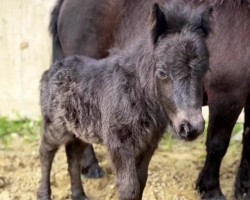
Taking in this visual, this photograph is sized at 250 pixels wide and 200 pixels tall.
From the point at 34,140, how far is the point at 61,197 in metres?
1.76

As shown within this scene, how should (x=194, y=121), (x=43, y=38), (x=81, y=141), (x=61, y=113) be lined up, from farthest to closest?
1. (x=43, y=38)
2. (x=81, y=141)
3. (x=61, y=113)
4. (x=194, y=121)

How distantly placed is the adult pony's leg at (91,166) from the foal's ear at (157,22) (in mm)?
2029

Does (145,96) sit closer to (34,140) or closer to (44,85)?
(44,85)

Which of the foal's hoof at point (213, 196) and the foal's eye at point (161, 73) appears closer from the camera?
the foal's eye at point (161, 73)

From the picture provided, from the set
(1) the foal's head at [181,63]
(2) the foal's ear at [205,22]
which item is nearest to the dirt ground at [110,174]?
(1) the foal's head at [181,63]

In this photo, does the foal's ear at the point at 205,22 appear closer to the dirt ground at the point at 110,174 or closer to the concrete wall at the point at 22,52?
the dirt ground at the point at 110,174

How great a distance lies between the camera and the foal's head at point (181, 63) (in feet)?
10.2

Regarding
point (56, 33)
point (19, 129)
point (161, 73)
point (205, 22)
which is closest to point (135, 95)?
point (161, 73)

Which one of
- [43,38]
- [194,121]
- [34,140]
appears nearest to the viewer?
[194,121]

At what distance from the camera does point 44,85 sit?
4.12m

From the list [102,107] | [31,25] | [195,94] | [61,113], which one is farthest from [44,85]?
[31,25]

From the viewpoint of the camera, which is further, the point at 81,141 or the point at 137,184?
the point at 81,141

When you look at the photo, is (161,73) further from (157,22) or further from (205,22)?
(205,22)

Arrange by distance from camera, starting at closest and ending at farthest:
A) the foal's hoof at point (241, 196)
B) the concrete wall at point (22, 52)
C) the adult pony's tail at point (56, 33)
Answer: the foal's hoof at point (241, 196), the adult pony's tail at point (56, 33), the concrete wall at point (22, 52)
